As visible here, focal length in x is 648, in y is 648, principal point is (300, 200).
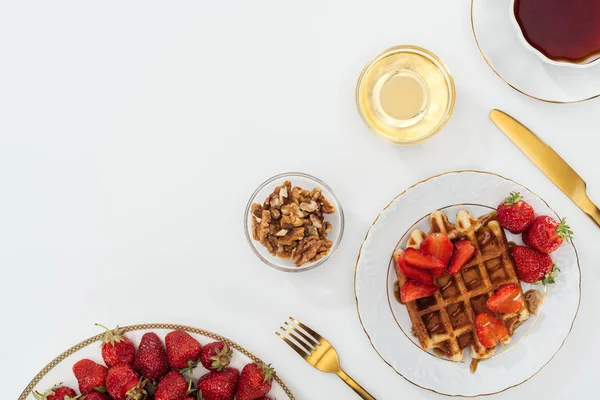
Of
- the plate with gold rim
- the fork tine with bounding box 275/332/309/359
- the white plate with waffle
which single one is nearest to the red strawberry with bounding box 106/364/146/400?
the fork tine with bounding box 275/332/309/359

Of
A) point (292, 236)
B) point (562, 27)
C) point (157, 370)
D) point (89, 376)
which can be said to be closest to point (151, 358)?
point (157, 370)

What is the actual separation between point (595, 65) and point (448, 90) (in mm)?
381

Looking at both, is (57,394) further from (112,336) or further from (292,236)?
(292,236)

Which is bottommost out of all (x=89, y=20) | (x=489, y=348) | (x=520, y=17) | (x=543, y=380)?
(x=543, y=380)

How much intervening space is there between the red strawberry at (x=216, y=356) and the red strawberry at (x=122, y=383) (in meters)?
0.18

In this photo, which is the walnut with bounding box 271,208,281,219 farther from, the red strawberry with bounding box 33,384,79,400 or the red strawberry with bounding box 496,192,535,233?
the red strawberry with bounding box 33,384,79,400

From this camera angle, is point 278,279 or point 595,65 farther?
point 278,279

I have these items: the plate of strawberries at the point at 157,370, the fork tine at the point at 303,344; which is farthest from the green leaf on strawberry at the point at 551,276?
the plate of strawberries at the point at 157,370

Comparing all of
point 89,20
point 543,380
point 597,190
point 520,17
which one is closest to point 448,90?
point 520,17

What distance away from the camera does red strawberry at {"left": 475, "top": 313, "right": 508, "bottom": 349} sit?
1.73 meters

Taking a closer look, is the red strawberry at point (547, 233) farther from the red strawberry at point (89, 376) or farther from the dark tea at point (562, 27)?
the red strawberry at point (89, 376)

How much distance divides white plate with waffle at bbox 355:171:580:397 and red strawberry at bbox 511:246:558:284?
0.10 feet

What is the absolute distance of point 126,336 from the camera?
1.85 meters

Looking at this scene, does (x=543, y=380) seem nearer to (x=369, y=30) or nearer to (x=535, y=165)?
(x=535, y=165)
